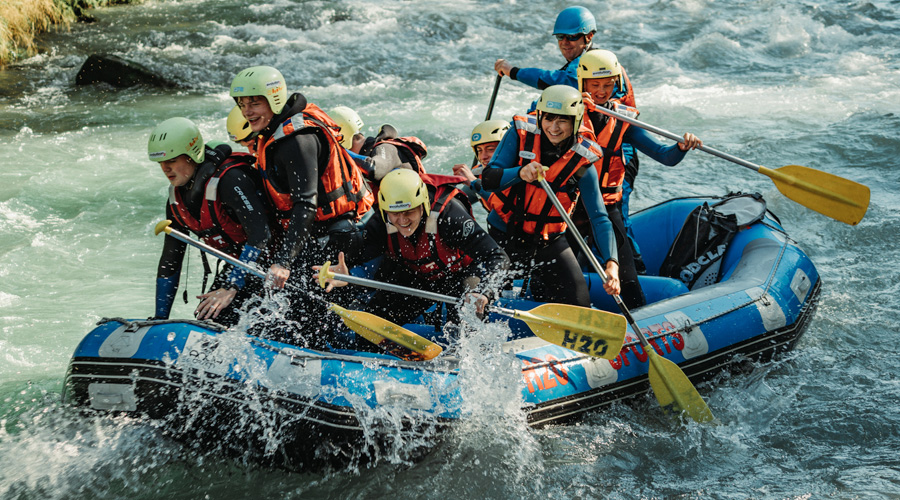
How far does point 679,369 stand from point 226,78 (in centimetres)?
978

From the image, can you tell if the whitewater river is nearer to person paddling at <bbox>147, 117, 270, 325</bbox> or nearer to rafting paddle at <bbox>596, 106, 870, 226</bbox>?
person paddling at <bbox>147, 117, 270, 325</bbox>

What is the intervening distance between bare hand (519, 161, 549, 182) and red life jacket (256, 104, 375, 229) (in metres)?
0.96

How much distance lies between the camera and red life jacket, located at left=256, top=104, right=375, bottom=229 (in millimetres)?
3777

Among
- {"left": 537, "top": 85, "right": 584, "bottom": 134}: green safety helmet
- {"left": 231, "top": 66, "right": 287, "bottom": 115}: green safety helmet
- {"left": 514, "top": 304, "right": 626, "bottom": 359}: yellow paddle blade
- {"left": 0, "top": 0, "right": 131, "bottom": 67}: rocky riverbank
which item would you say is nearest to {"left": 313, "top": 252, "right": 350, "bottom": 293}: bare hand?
{"left": 231, "top": 66, "right": 287, "bottom": 115}: green safety helmet

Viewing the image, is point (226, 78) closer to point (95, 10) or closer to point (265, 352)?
point (95, 10)

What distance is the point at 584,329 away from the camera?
386 centimetres

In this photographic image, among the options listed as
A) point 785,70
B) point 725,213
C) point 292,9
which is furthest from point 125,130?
point 785,70

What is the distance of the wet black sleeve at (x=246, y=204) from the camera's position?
3.72 m

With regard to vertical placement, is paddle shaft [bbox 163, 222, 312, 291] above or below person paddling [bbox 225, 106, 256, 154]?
below

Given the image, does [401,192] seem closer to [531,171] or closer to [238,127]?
[531,171]

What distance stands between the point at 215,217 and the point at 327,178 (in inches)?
23.9

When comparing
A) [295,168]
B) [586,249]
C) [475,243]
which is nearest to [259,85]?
[295,168]

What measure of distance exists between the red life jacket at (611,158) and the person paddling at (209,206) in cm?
196

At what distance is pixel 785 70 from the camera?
39.0 feet
